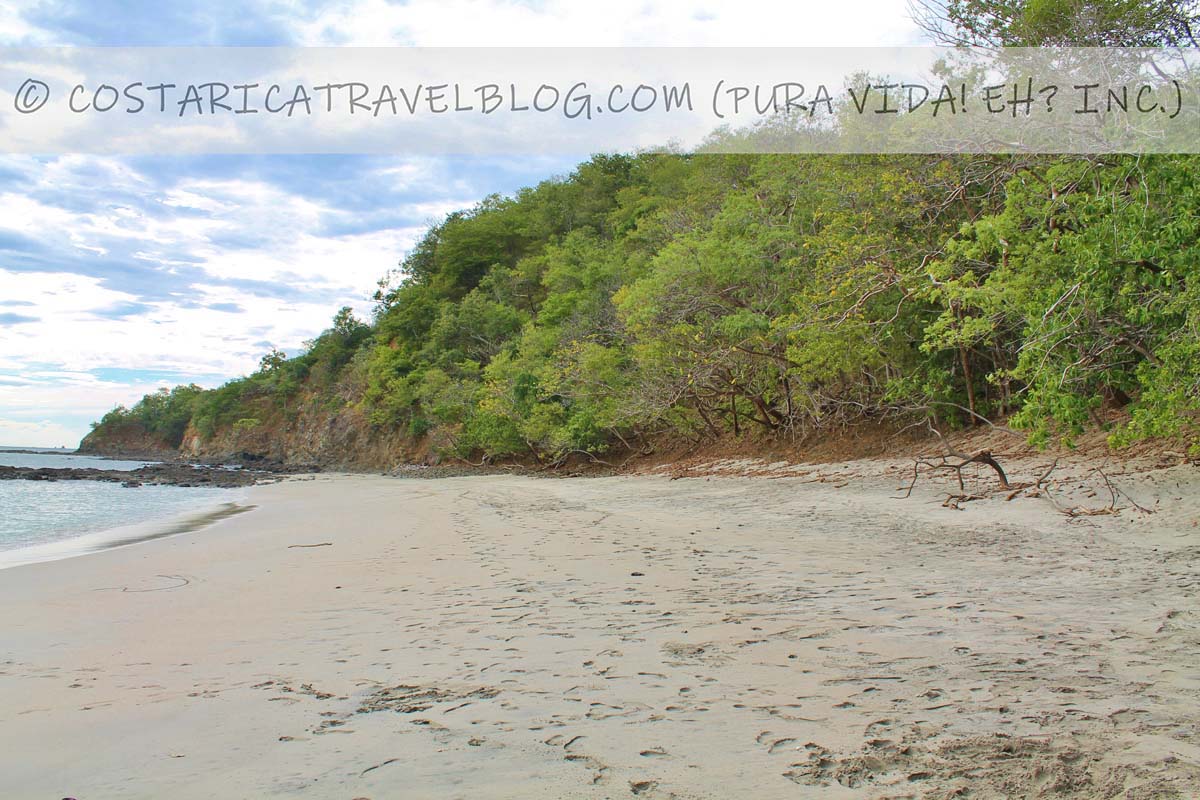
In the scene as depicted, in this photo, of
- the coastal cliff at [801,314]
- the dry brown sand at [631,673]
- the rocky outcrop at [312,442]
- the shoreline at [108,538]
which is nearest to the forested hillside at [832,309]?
the coastal cliff at [801,314]

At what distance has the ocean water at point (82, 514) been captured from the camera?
9.93m

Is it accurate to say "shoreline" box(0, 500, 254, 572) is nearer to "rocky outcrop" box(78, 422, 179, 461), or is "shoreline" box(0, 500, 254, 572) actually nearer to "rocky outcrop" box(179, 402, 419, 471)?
"rocky outcrop" box(179, 402, 419, 471)

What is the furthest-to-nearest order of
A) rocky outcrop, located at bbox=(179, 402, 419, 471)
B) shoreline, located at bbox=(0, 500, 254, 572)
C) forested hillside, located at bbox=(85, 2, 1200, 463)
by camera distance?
rocky outcrop, located at bbox=(179, 402, 419, 471)
shoreline, located at bbox=(0, 500, 254, 572)
forested hillside, located at bbox=(85, 2, 1200, 463)

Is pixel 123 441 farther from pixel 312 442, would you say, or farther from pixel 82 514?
pixel 82 514

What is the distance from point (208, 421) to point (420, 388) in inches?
1494

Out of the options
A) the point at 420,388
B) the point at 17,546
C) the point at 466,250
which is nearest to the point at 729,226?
the point at 17,546

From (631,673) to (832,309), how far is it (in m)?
13.0

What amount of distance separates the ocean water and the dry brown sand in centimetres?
347

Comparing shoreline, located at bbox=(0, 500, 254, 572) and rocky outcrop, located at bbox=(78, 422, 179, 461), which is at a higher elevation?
rocky outcrop, located at bbox=(78, 422, 179, 461)

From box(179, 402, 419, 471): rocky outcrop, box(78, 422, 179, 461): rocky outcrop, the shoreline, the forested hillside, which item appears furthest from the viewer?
box(78, 422, 179, 461): rocky outcrop

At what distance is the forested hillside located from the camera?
8.39 metres

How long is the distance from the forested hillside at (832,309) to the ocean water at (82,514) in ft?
36.8

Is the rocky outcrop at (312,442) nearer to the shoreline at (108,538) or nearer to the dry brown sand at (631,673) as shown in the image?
the shoreline at (108,538)

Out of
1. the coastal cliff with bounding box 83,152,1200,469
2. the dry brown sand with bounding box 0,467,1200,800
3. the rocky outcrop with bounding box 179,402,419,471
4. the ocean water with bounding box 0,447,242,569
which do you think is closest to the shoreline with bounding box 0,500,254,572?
the ocean water with bounding box 0,447,242,569
